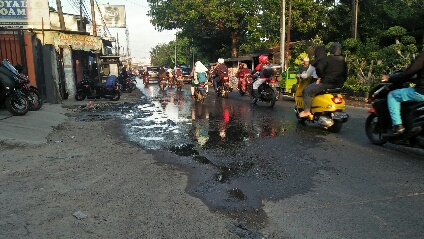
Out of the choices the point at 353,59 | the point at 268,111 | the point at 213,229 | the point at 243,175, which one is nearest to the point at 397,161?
the point at 243,175

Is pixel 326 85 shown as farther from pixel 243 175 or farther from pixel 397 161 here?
pixel 243 175

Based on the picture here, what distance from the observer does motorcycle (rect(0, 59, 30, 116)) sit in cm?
838

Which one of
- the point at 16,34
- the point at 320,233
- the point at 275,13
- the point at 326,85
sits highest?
the point at 275,13

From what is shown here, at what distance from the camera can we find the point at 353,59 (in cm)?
1761

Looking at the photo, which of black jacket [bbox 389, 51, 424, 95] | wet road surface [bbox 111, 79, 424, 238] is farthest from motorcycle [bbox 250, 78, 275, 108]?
black jacket [bbox 389, 51, 424, 95]

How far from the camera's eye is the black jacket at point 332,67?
6.95 meters

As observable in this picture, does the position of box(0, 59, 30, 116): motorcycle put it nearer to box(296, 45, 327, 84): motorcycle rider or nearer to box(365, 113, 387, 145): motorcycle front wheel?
box(296, 45, 327, 84): motorcycle rider

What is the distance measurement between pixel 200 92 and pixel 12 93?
760cm

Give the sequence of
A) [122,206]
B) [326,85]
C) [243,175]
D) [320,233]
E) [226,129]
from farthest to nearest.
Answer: [226,129]
[326,85]
[243,175]
[122,206]
[320,233]

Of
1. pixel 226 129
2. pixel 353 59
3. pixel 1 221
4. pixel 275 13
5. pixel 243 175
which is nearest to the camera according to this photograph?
pixel 1 221

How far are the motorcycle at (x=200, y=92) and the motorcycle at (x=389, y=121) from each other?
29.5ft

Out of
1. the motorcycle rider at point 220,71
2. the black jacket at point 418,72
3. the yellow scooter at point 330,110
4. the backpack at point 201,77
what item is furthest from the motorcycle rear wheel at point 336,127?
the motorcycle rider at point 220,71

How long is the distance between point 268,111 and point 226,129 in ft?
11.4

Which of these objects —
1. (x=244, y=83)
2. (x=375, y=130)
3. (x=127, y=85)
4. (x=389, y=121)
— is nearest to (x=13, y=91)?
(x=375, y=130)
